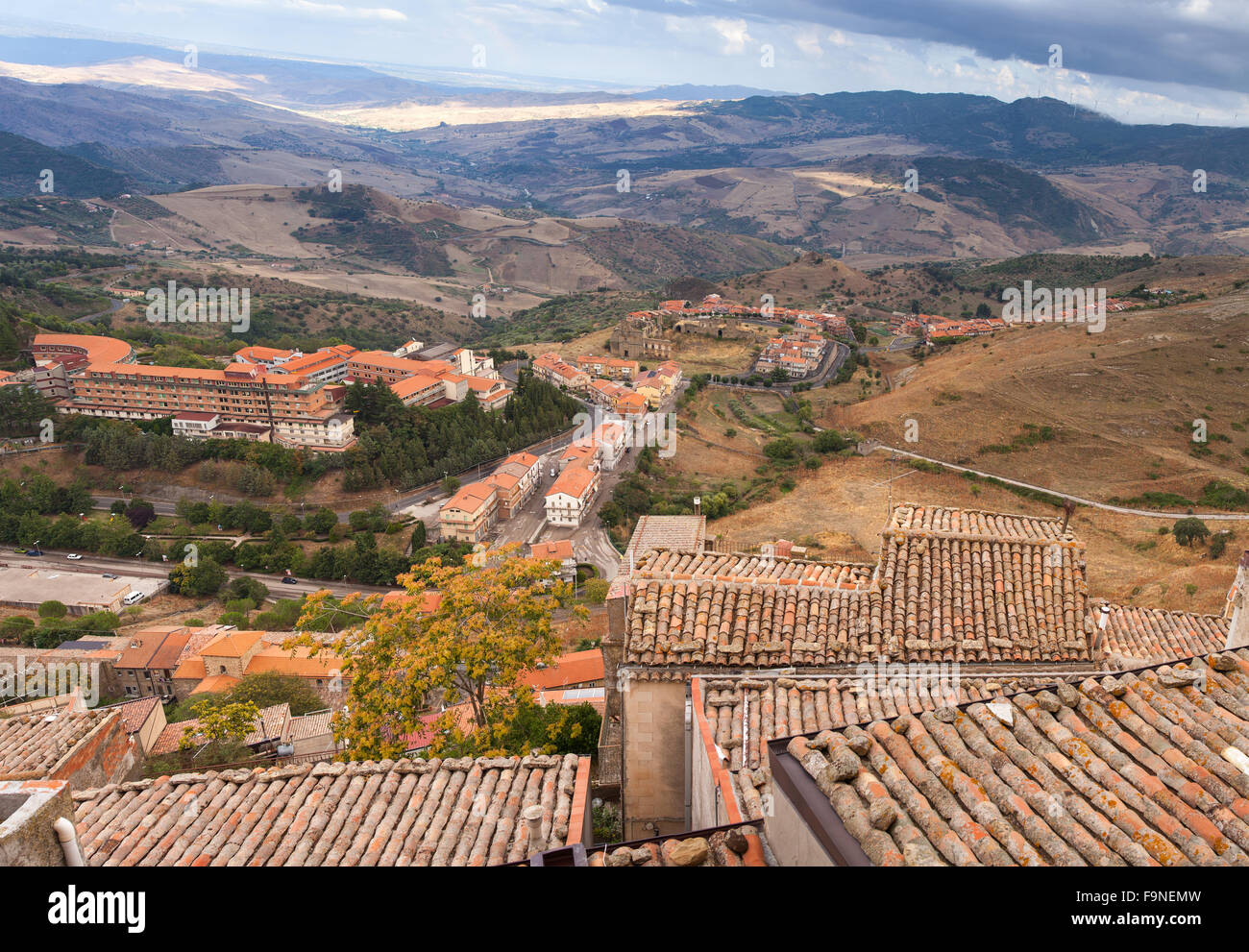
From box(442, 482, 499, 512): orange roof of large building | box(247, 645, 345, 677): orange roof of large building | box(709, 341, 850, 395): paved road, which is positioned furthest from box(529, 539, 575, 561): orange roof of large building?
box(709, 341, 850, 395): paved road

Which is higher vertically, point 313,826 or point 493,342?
point 493,342

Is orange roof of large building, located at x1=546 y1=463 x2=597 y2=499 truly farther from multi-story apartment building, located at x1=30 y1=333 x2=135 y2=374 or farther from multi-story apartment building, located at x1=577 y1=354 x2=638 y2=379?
multi-story apartment building, located at x1=30 y1=333 x2=135 y2=374

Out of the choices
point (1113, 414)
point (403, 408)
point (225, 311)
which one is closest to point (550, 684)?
point (1113, 414)

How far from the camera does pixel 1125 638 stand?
15.5 meters

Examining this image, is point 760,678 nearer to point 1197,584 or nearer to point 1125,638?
point 1125,638

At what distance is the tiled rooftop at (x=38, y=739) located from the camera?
11.9m

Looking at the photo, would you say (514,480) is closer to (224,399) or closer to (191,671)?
(191,671)

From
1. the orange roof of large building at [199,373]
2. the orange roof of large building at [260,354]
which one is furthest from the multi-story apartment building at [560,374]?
the orange roof of large building at [260,354]

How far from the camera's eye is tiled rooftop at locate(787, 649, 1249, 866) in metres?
4.63

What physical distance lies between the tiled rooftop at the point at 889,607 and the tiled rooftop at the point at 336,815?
2.59m

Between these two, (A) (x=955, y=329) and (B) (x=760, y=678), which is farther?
(A) (x=955, y=329)

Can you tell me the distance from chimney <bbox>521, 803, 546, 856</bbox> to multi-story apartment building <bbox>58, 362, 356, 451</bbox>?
206ft

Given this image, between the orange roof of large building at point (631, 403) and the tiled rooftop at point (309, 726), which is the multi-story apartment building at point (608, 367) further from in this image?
the tiled rooftop at point (309, 726)
